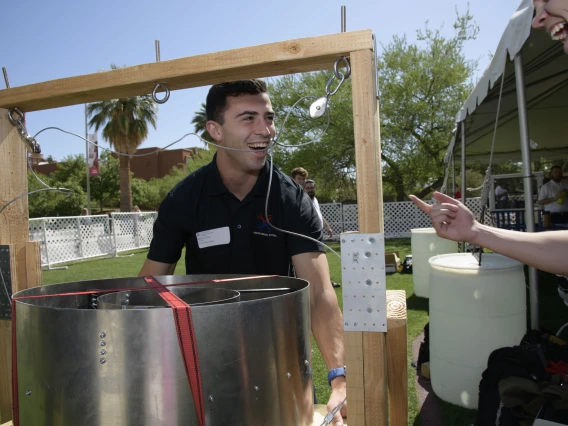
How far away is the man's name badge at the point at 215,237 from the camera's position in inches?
65.4

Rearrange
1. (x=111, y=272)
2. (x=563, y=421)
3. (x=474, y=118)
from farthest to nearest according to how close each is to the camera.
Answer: (x=111, y=272), (x=474, y=118), (x=563, y=421)

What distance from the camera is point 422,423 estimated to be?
8.47ft

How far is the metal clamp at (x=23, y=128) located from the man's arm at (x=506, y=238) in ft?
4.04

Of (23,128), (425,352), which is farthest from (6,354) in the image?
(425,352)

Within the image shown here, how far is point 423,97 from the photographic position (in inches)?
706

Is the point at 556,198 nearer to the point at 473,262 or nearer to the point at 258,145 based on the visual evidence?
the point at 473,262

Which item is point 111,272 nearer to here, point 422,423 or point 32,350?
point 422,423

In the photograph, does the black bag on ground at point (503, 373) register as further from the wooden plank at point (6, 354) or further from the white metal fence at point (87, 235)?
the white metal fence at point (87, 235)

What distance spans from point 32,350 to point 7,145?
31.1 inches

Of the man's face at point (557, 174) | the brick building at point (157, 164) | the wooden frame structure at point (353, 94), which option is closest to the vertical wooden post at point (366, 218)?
the wooden frame structure at point (353, 94)

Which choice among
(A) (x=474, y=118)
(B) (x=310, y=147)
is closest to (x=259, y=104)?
(A) (x=474, y=118)

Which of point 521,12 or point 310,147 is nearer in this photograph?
point 521,12

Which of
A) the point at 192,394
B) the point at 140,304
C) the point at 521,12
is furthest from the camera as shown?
Answer: the point at 521,12

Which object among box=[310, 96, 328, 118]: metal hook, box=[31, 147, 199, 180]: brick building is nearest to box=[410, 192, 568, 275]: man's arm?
box=[310, 96, 328, 118]: metal hook
